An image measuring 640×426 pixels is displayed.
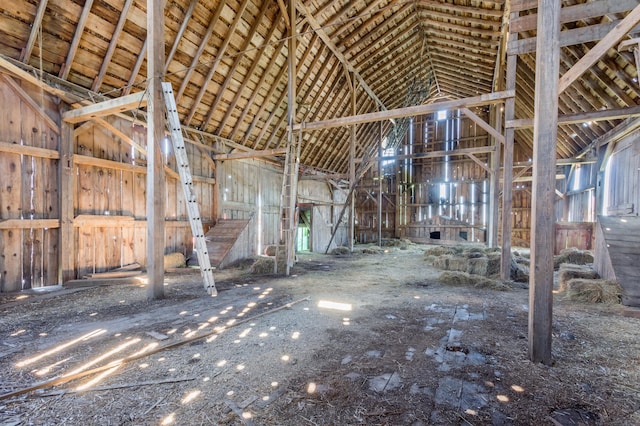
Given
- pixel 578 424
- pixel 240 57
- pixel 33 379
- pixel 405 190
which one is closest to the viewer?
pixel 578 424

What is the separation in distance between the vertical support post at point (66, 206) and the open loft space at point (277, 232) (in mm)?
45

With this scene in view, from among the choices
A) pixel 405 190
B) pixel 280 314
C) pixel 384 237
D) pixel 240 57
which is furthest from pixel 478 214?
pixel 280 314

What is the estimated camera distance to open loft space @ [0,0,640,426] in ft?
7.16

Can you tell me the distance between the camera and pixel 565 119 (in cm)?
520

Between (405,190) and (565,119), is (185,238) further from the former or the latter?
(405,190)

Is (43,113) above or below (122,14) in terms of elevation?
below

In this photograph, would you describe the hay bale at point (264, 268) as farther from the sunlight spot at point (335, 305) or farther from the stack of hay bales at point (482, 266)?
the stack of hay bales at point (482, 266)

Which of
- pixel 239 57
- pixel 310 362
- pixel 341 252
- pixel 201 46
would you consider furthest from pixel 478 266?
pixel 201 46

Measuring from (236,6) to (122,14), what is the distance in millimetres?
2406

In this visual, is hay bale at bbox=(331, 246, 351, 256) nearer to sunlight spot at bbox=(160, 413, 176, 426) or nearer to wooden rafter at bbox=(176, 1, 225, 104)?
wooden rafter at bbox=(176, 1, 225, 104)

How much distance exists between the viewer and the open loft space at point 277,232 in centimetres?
218

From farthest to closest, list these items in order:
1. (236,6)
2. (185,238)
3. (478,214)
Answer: (478,214)
(185,238)
(236,6)

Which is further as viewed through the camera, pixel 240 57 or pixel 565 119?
pixel 240 57

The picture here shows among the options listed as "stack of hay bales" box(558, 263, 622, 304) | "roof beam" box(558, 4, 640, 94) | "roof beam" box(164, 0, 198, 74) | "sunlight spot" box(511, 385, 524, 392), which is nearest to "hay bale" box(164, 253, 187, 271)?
"roof beam" box(164, 0, 198, 74)
